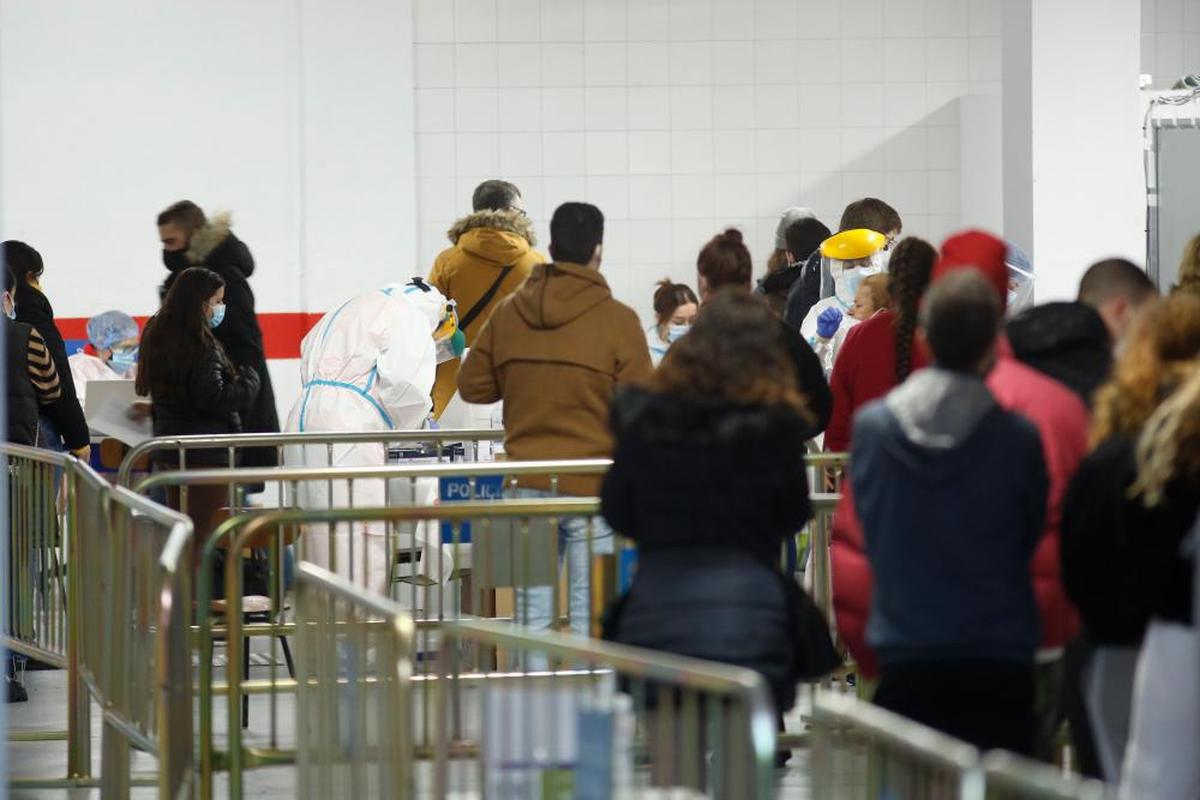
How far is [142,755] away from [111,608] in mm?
1634

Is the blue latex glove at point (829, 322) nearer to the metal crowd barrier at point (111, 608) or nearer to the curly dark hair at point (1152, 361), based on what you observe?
the metal crowd barrier at point (111, 608)

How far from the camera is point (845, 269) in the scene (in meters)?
7.14

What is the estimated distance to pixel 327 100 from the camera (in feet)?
38.8

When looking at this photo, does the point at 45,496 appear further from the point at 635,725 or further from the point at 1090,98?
the point at 1090,98

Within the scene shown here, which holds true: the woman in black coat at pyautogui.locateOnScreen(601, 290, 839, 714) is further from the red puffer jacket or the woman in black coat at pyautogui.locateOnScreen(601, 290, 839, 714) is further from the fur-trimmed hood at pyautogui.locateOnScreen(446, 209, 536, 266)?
the fur-trimmed hood at pyautogui.locateOnScreen(446, 209, 536, 266)

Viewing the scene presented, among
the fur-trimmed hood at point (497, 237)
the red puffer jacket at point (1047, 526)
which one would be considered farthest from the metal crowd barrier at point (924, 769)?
the fur-trimmed hood at point (497, 237)

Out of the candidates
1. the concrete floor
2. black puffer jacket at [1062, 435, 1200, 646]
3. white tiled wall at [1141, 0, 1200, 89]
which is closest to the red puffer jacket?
black puffer jacket at [1062, 435, 1200, 646]

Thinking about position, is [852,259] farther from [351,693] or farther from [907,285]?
[351,693]

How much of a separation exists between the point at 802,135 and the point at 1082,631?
8515 mm

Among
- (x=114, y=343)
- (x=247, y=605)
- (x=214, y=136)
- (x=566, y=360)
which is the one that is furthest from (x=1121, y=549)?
(x=214, y=136)

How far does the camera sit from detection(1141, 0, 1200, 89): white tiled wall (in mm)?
12086

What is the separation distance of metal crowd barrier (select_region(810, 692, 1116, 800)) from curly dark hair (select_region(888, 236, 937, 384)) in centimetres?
257

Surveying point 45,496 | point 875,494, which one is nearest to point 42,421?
point 45,496

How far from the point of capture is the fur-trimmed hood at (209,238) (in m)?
8.51
